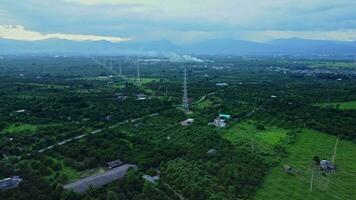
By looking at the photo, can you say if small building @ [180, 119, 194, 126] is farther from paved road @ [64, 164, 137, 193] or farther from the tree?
the tree

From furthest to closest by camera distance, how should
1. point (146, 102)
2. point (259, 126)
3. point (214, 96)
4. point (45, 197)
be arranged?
1. point (214, 96)
2. point (146, 102)
3. point (259, 126)
4. point (45, 197)

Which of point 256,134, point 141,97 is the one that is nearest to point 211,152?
point 256,134

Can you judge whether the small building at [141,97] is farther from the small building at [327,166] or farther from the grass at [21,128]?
the small building at [327,166]

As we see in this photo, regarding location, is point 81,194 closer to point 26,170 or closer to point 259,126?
point 26,170

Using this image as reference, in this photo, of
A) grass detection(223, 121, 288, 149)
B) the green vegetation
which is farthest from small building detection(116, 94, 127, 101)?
grass detection(223, 121, 288, 149)

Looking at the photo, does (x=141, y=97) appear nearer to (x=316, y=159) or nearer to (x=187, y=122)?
(x=187, y=122)

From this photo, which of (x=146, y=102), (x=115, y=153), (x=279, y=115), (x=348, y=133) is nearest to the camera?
(x=115, y=153)

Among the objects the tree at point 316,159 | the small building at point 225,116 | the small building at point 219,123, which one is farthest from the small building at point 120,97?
the tree at point 316,159

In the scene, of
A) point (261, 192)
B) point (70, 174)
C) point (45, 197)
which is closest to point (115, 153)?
point (70, 174)
